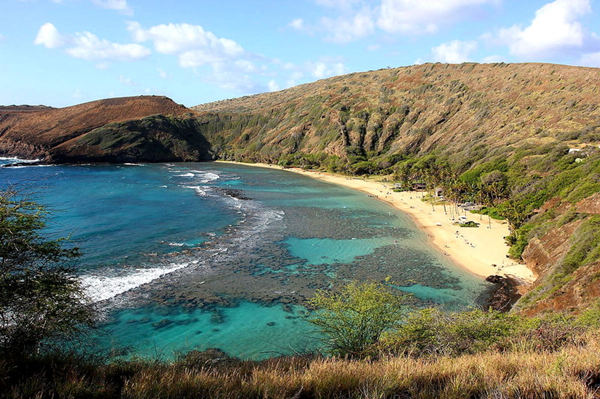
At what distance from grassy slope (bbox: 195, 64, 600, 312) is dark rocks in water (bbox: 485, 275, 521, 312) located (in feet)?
9.97

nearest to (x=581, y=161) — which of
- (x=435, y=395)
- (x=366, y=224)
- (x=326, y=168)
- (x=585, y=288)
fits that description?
(x=366, y=224)

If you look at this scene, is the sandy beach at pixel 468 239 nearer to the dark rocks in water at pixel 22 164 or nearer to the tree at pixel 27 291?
the tree at pixel 27 291

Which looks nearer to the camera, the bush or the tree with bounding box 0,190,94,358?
the tree with bounding box 0,190,94,358

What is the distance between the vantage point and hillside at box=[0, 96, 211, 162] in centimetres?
16088

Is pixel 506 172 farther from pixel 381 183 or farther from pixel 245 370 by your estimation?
pixel 245 370

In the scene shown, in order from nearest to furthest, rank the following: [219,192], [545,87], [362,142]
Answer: [219,192], [545,87], [362,142]

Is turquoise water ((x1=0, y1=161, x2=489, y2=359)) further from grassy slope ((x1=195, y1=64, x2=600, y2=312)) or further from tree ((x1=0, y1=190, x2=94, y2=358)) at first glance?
grassy slope ((x1=195, y1=64, x2=600, y2=312))

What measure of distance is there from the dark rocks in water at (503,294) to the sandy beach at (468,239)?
1656 millimetres

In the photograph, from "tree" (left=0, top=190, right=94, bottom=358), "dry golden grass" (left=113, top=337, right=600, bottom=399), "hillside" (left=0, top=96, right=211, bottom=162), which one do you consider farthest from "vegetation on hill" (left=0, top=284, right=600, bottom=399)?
"hillside" (left=0, top=96, right=211, bottom=162)

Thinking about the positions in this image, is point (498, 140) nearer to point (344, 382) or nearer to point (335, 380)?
point (344, 382)

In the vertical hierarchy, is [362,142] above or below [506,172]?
above

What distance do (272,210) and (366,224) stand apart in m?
20.1

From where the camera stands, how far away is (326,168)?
148625 millimetres

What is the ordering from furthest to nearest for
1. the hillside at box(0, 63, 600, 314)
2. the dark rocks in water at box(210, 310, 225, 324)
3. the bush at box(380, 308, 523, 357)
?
1. the hillside at box(0, 63, 600, 314)
2. the dark rocks in water at box(210, 310, 225, 324)
3. the bush at box(380, 308, 523, 357)
